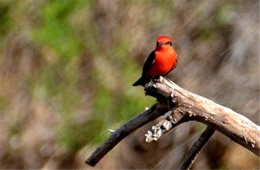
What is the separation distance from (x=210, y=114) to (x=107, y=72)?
10.2 ft

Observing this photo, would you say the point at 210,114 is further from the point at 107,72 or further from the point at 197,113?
the point at 107,72

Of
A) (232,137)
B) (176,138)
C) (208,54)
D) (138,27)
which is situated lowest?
(232,137)

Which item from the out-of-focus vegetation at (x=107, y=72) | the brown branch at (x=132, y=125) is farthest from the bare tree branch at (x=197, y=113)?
the out-of-focus vegetation at (x=107, y=72)

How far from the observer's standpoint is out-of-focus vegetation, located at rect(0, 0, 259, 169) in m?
6.66

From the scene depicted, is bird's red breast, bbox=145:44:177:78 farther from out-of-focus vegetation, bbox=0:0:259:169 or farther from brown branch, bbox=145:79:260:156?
out-of-focus vegetation, bbox=0:0:259:169

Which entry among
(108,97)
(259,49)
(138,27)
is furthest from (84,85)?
(259,49)

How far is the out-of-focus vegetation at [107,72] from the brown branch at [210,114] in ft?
8.31

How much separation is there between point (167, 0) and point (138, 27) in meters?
0.35

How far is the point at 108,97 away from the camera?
22.7 feet

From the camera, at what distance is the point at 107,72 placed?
274 inches

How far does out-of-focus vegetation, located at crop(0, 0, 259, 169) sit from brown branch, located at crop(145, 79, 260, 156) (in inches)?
99.8

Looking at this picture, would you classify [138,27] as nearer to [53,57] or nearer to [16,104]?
[53,57]

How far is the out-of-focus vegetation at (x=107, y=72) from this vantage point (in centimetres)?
666

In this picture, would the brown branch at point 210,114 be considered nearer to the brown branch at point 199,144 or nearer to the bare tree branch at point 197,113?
the bare tree branch at point 197,113
